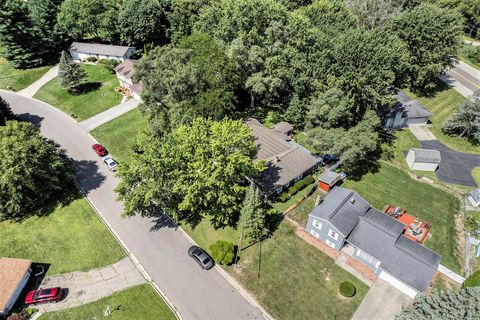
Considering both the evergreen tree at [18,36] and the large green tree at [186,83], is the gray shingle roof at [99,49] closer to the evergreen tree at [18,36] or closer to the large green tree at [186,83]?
the evergreen tree at [18,36]

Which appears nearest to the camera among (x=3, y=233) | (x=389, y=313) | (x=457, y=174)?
(x=389, y=313)

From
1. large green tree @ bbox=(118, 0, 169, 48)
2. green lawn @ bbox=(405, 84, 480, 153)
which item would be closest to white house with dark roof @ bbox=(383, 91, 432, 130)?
green lawn @ bbox=(405, 84, 480, 153)

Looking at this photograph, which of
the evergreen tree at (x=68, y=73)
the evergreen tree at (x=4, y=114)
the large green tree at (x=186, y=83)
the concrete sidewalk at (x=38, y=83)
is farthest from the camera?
the concrete sidewalk at (x=38, y=83)

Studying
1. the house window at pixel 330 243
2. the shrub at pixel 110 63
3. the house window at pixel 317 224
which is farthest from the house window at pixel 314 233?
the shrub at pixel 110 63

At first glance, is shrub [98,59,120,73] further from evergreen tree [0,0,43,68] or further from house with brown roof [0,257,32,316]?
house with brown roof [0,257,32,316]

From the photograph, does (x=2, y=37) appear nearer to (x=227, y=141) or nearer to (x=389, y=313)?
(x=227, y=141)

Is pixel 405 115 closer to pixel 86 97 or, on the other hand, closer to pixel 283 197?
pixel 283 197

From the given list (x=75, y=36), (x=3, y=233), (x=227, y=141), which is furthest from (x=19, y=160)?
(x=75, y=36)
